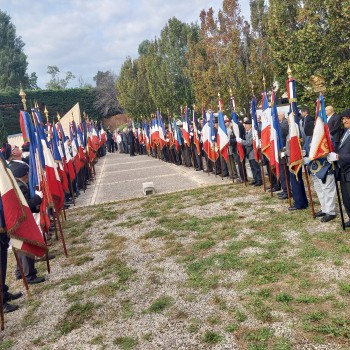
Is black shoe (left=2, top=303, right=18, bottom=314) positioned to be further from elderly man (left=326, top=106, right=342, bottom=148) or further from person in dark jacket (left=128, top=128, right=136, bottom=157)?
person in dark jacket (left=128, top=128, right=136, bottom=157)

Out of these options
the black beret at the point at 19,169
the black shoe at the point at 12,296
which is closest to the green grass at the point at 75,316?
the black shoe at the point at 12,296

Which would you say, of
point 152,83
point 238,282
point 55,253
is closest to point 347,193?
point 238,282

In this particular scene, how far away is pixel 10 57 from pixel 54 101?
18.2 metres

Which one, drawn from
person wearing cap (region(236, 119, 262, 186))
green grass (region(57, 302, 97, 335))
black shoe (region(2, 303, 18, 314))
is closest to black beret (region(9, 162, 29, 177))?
black shoe (region(2, 303, 18, 314))

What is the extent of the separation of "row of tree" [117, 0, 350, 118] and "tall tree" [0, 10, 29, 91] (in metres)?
27.6

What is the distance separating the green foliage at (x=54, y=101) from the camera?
42.9m

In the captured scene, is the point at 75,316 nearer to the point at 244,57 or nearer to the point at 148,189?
the point at 148,189

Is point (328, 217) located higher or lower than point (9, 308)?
higher

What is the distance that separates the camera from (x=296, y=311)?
3.68m

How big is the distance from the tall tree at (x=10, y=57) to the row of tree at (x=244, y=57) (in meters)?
27.6

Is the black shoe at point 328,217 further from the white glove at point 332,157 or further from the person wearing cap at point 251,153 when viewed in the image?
Answer: the person wearing cap at point 251,153

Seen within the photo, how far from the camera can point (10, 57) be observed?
57656 mm

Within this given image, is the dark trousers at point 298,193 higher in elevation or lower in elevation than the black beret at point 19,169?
lower

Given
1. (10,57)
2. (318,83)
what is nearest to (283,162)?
(318,83)
